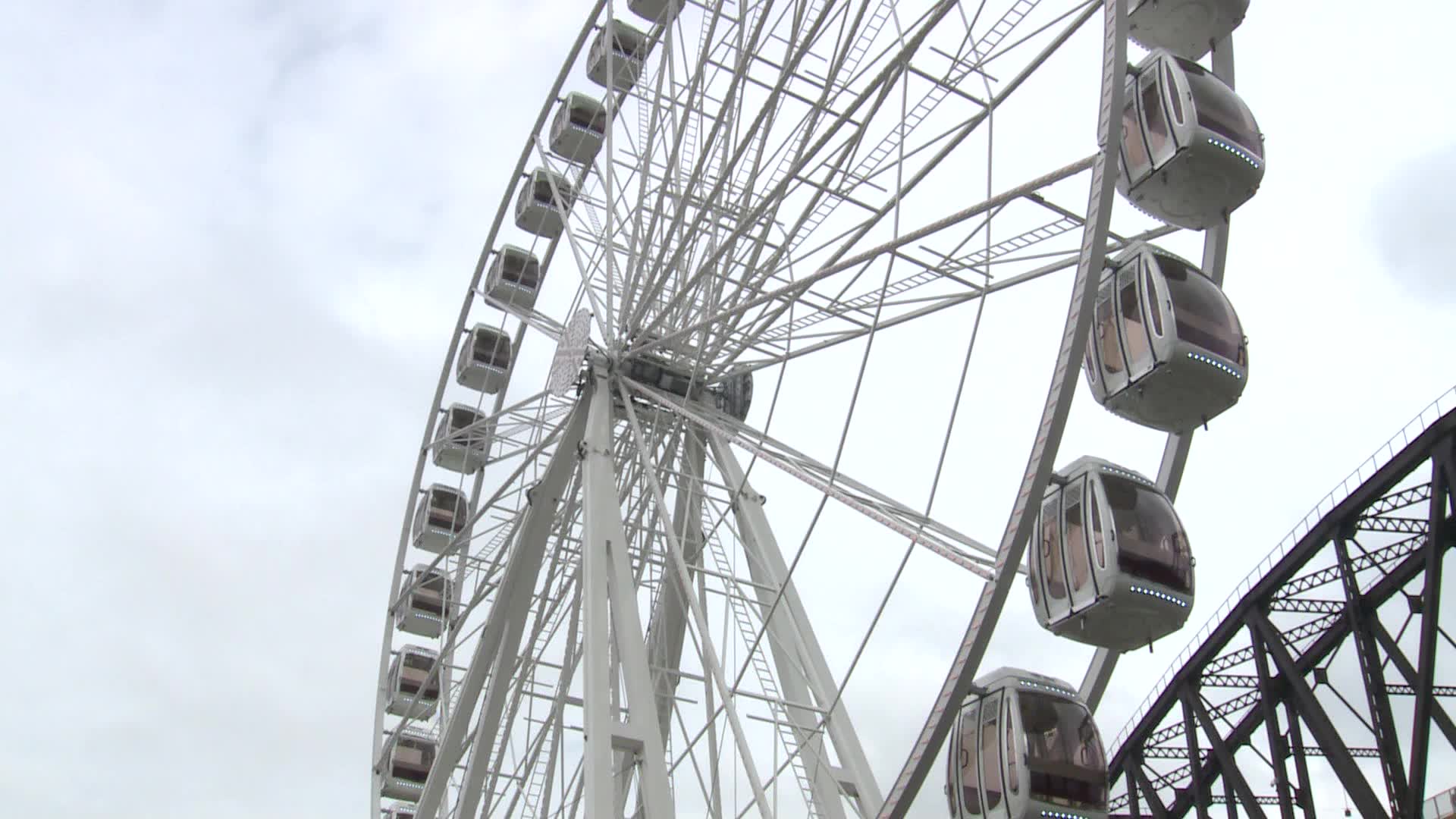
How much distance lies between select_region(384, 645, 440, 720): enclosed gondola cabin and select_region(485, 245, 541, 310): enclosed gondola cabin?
5241mm

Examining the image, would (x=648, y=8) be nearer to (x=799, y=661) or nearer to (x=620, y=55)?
(x=620, y=55)

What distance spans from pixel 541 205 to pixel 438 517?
4978 millimetres

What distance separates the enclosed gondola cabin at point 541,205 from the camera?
21.5 metres

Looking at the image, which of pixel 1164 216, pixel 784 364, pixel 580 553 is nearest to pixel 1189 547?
pixel 1164 216

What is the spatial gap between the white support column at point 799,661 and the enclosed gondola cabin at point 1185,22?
16.8 feet

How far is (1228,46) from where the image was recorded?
36.9 ft

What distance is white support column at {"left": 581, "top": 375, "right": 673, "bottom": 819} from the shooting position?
11.6 metres

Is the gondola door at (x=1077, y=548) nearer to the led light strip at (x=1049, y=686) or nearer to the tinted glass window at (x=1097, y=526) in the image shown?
the tinted glass window at (x=1097, y=526)

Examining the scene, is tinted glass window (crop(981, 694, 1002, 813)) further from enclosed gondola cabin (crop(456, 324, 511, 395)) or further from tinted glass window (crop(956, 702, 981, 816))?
enclosed gondola cabin (crop(456, 324, 511, 395))

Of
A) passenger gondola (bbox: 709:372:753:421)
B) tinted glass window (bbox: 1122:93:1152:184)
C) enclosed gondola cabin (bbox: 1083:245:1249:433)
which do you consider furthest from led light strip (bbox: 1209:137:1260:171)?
passenger gondola (bbox: 709:372:753:421)

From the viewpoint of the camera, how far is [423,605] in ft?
72.3

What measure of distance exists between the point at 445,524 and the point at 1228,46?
14590mm

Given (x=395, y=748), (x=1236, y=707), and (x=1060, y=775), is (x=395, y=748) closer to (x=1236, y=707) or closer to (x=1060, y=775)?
(x=1060, y=775)

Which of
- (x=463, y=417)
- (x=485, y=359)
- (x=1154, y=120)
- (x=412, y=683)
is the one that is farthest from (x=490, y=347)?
(x=1154, y=120)
